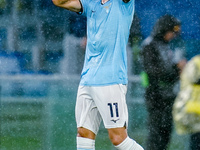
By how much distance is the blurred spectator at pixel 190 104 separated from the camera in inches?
211

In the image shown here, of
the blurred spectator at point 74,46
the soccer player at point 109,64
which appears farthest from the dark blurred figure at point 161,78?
the soccer player at point 109,64

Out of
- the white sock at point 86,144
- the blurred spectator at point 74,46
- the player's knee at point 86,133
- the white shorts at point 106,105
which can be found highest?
the blurred spectator at point 74,46

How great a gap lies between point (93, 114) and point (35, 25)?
5.48 feet

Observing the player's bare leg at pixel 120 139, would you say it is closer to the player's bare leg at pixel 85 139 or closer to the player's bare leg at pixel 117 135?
the player's bare leg at pixel 117 135

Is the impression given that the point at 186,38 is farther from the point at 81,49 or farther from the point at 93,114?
the point at 93,114

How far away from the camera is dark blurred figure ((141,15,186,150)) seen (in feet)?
18.1

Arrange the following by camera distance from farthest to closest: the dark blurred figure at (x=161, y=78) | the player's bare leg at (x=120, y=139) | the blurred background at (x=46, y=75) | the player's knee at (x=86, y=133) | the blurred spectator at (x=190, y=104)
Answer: the blurred background at (x=46, y=75), the dark blurred figure at (x=161, y=78), the blurred spectator at (x=190, y=104), the player's knee at (x=86, y=133), the player's bare leg at (x=120, y=139)

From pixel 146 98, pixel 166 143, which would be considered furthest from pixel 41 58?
pixel 166 143

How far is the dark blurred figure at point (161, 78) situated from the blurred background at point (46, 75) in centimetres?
8

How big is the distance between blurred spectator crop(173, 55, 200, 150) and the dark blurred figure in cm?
7

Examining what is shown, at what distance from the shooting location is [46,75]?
5.73 metres

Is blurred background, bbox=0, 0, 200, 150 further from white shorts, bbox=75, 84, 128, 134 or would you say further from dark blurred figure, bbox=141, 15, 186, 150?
white shorts, bbox=75, 84, 128, 134

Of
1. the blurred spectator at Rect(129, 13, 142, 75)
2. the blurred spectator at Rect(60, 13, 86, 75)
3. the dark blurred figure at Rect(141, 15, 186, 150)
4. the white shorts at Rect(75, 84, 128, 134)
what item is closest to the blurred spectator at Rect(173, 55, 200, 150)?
the dark blurred figure at Rect(141, 15, 186, 150)

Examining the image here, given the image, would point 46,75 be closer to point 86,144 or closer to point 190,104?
point 190,104
